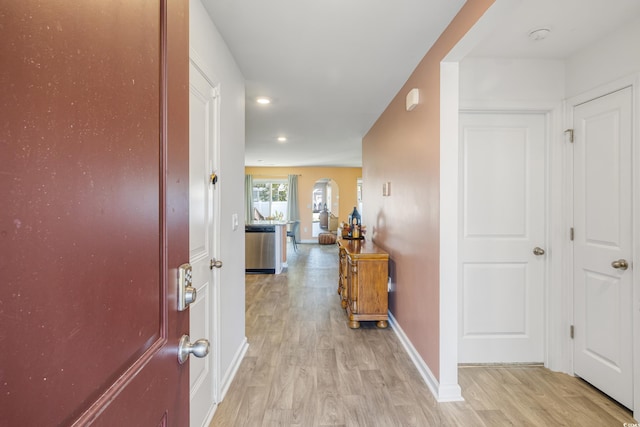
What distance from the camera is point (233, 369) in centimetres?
220

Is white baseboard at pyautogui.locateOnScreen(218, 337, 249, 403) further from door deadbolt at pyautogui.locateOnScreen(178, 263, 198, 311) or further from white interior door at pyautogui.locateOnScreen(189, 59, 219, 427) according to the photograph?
door deadbolt at pyautogui.locateOnScreen(178, 263, 198, 311)

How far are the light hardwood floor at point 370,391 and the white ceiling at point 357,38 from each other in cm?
223

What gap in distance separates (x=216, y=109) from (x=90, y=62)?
1.50 meters

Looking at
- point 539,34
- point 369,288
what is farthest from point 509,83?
point 369,288

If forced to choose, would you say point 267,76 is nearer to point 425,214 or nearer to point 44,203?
point 425,214

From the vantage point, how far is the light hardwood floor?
1.77 m

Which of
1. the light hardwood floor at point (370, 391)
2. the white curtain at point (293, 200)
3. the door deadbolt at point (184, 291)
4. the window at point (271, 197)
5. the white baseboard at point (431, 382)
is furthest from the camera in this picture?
the window at point (271, 197)

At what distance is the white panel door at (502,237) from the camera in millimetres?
2326

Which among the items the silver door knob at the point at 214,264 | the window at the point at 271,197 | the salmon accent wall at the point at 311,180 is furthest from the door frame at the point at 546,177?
the window at the point at 271,197

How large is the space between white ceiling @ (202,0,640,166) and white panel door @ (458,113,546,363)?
60 cm

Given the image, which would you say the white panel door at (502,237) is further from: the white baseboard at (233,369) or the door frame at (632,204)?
the white baseboard at (233,369)

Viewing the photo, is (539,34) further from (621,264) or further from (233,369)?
(233,369)

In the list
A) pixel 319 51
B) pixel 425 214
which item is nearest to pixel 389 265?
pixel 425 214

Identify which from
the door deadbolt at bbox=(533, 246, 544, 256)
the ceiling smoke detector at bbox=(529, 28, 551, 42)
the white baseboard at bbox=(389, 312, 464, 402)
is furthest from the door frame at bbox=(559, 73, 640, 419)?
the white baseboard at bbox=(389, 312, 464, 402)
